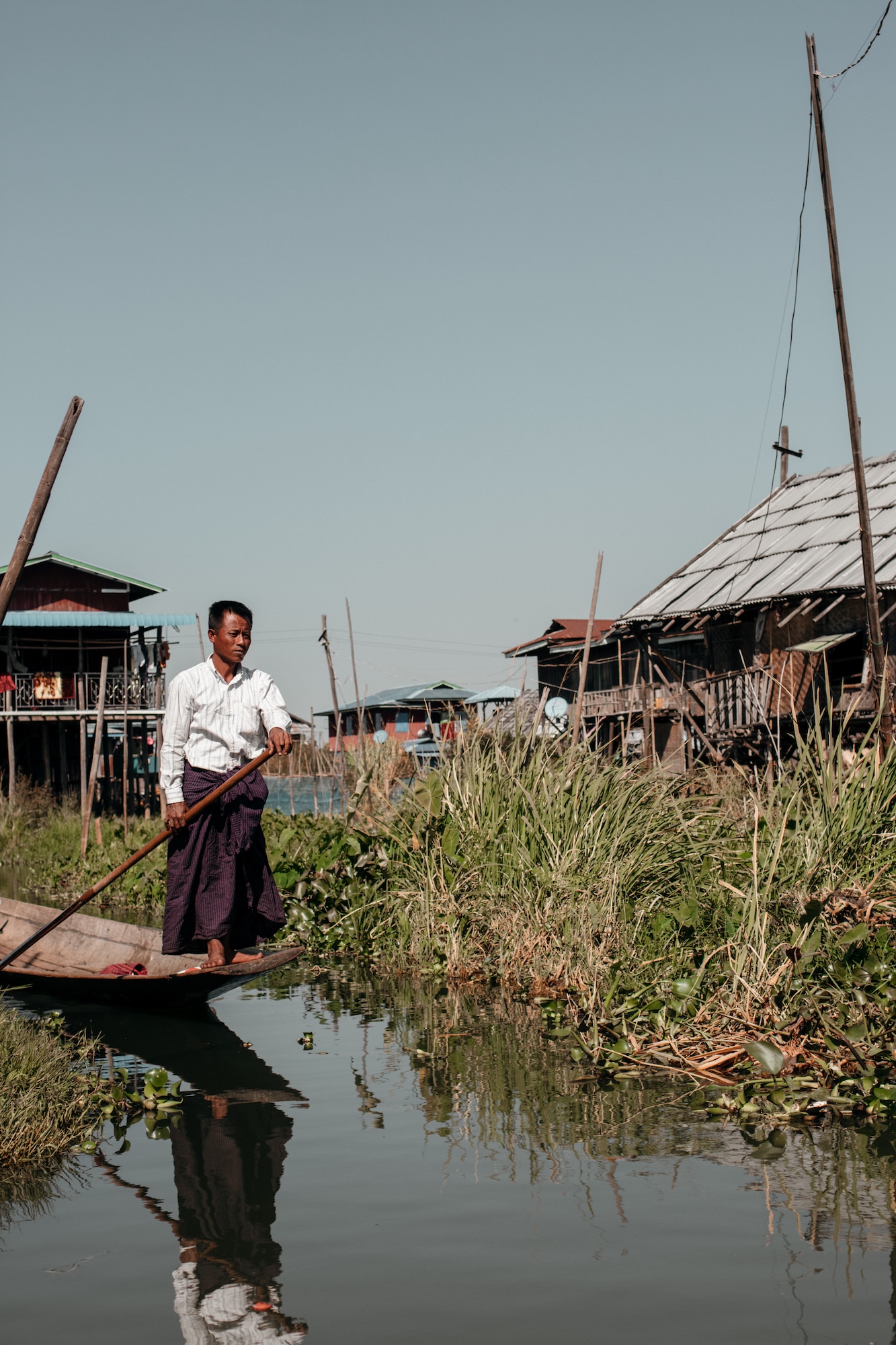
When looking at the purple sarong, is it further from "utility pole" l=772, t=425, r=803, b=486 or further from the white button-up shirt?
"utility pole" l=772, t=425, r=803, b=486

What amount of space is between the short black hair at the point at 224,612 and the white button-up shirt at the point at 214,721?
0.22 metres

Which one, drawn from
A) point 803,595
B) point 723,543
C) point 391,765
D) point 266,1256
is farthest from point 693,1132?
point 723,543

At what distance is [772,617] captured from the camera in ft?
58.2

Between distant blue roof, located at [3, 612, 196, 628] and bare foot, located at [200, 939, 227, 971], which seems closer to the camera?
bare foot, located at [200, 939, 227, 971]

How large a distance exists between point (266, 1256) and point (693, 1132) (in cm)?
165

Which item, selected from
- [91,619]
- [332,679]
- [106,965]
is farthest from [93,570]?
[106,965]

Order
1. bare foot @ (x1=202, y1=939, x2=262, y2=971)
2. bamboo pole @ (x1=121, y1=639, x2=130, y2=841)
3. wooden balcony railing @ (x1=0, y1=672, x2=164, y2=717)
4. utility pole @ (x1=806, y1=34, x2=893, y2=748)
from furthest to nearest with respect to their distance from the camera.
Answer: wooden balcony railing @ (x1=0, y1=672, x2=164, y2=717) → bamboo pole @ (x1=121, y1=639, x2=130, y2=841) → utility pole @ (x1=806, y1=34, x2=893, y2=748) → bare foot @ (x1=202, y1=939, x2=262, y2=971)

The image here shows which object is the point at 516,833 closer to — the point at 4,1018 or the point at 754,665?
the point at 4,1018

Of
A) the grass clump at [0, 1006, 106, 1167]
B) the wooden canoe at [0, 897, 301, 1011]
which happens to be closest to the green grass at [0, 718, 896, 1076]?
the wooden canoe at [0, 897, 301, 1011]

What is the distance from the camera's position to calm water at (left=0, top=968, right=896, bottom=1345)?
269 centimetres

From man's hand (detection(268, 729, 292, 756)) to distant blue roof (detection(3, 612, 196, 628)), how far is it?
21.5 m

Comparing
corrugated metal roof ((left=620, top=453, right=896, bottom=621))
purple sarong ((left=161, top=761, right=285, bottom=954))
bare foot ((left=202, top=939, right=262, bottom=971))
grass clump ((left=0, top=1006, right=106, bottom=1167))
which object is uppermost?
corrugated metal roof ((left=620, top=453, right=896, bottom=621))

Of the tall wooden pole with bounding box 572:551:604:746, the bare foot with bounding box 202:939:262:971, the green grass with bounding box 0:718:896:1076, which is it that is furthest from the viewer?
the tall wooden pole with bounding box 572:551:604:746

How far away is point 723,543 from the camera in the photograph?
20375 millimetres
